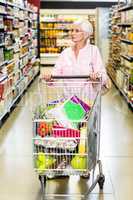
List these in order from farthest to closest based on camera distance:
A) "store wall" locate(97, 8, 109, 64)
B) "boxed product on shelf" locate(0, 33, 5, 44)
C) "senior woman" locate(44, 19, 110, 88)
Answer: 1. "store wall" locate(97, 8, 109, 64)
2. "boxed product on shelf" locate(0, 33, 5, 44)
3. "senior woman" locate(44, 19, 110, 88)

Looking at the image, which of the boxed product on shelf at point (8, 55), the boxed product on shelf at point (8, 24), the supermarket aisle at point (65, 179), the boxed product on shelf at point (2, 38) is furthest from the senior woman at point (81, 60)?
the boxed product on shelf at point (8, 24)

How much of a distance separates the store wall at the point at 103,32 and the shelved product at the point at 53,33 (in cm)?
106

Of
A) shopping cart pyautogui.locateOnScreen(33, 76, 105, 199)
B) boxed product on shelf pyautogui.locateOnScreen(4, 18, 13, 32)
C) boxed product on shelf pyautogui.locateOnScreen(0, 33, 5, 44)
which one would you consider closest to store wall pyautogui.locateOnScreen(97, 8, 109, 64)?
boxed product on shelf pyautogui.locateOnScreen(4, 18, 13, 32)

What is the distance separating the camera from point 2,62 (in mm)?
6801

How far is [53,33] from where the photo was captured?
15.8 m

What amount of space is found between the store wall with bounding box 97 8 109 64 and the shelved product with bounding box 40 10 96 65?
3.48 feet

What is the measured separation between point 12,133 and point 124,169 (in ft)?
7.30

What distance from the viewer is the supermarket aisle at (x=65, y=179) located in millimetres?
3932

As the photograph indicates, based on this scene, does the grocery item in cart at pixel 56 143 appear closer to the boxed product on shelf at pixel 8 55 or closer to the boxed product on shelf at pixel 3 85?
the boxed product on shelf at pixel 3 85

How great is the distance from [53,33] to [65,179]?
12.1 metres

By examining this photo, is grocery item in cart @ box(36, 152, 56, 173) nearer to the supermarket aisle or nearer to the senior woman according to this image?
the supermarket aisle

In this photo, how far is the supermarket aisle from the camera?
393cm

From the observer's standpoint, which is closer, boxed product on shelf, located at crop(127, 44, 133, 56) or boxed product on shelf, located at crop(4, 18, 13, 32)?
boxed product on shelf, located at crop(4, 18, 13, 32)

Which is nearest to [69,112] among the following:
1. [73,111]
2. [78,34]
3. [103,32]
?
[73,111]
